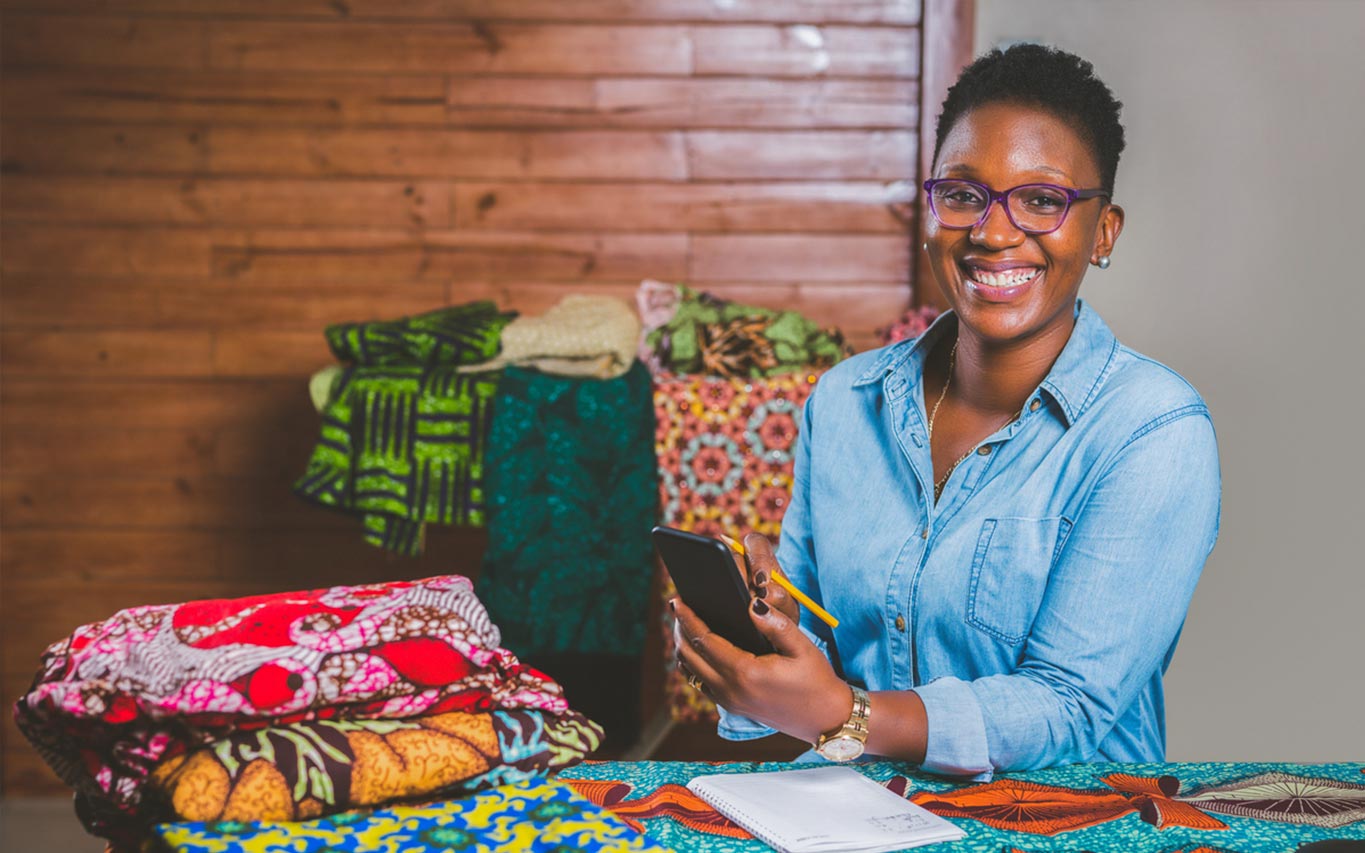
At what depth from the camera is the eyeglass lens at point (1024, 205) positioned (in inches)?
50.0

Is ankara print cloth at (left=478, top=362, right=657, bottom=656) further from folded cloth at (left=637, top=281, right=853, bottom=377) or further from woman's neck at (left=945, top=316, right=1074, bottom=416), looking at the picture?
woman's neck at (left=945, top=316, right=1074, bottom=416)

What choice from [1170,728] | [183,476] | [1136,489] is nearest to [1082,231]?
[1136,489]

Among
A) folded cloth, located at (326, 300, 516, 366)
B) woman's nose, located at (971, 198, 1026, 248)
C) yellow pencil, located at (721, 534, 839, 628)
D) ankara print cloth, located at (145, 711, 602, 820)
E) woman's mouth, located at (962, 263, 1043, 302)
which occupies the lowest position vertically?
ankara print cloth, located at (145, 711, 602, 820)

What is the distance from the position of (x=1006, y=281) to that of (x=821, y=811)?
652 millimetres

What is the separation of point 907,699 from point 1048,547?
26 centimetres

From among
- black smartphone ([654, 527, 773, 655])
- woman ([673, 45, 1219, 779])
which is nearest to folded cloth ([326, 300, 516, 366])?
woman ([673, 45, 1219, 779])

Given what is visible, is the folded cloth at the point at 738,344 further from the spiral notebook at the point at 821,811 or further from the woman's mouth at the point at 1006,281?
the spiral notebook at the point at 821,811

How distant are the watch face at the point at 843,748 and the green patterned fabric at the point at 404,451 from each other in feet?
4.87

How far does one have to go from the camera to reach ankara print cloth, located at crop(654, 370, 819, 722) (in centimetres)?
248

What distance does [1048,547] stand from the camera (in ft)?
4.07

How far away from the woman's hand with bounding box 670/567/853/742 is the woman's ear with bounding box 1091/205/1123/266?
0.61m

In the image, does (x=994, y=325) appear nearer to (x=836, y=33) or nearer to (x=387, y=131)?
(x=836, y=33)

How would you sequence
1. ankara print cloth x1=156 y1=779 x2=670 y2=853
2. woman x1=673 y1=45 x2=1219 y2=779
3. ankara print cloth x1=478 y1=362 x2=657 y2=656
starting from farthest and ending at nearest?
1. ankara print cloth x1=478 y1=362 x2=657 y2=656
2. woman x1=673 y1=45 x2=1219 y2=779
3. ankara print cloth x1=156 y1=779 x2=670 y2=853

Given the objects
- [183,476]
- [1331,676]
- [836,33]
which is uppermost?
[836,33]
